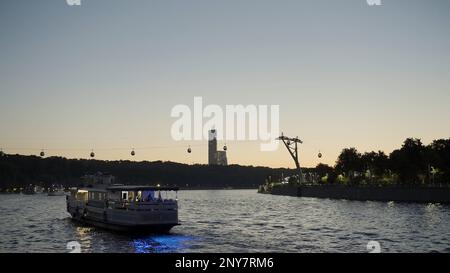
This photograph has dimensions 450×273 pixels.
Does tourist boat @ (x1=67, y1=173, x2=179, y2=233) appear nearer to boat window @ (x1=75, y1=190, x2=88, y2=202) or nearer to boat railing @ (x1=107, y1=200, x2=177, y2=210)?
boat railing @ (x1=107, y1=200, x2=177, y2=210)

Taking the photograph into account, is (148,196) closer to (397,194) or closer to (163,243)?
(163,243)

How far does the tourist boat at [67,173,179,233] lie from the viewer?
55.8 m

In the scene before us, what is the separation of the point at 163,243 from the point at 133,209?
267 inches

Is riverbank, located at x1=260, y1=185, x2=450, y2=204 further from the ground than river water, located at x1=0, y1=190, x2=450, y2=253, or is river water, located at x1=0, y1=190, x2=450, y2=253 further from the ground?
riverbank, located at x1=260, y1=185, x2=450, y2=204

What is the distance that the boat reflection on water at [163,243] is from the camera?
156 ft

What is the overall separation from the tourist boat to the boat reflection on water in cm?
145

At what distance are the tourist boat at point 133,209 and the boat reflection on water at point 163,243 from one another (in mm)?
1449

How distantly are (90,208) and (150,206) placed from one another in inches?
737

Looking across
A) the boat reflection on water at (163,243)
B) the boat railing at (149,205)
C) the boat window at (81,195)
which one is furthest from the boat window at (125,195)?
the boat window at (81,195)

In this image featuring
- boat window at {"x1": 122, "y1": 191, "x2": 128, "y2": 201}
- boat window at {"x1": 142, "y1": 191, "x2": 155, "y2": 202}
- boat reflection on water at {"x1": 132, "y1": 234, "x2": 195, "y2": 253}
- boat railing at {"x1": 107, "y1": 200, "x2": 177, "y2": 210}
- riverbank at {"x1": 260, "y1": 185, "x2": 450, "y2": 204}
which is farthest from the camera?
riverbank at {"x1": 260, "y1": 185, "x2": 450, "y2": 204}

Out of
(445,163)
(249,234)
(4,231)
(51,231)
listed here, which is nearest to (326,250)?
(249,234)

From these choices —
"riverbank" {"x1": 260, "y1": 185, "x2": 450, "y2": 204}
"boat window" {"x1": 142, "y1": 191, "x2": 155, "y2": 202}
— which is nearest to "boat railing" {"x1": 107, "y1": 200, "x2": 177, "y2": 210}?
"boat window" {"x1": 142, "y1": 191, "x2": 155, "y2": 202}
